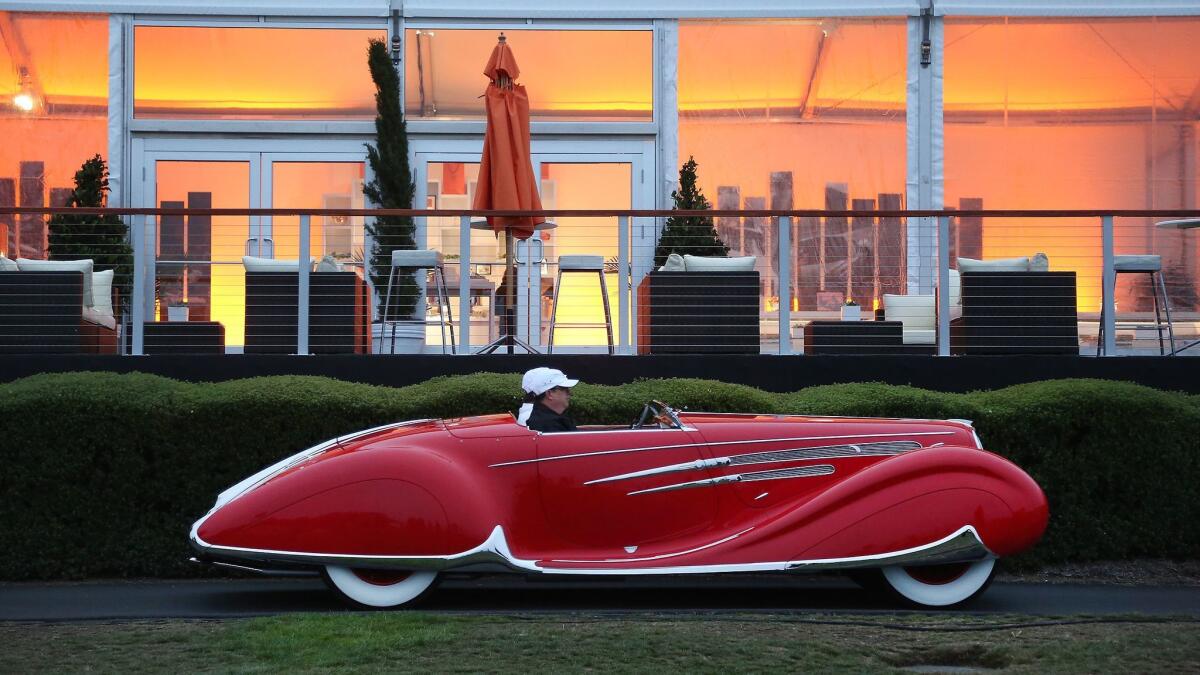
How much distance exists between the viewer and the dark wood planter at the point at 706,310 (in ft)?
36.2

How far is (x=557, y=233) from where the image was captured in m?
15.4

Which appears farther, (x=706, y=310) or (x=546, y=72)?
(x=546, y=72)

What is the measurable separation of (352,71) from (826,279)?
568 centimetres

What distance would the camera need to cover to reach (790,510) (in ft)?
24.4

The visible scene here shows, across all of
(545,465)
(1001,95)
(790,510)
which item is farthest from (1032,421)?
(1001,95)

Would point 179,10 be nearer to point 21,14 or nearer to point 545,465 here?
point 21,14

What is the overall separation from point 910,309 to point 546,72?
5825mm

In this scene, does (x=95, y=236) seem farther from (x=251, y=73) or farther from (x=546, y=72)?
(x=546, y=72)

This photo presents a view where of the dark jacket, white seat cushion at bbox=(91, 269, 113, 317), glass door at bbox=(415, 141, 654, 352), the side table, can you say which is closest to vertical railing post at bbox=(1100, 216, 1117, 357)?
glass door at bbox=(415, 141, 654, 352)

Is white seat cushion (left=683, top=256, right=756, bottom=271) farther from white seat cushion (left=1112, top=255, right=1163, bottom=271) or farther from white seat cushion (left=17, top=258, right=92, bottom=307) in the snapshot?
white seat cushion (left=17, top=258, right=92, bottom=307)

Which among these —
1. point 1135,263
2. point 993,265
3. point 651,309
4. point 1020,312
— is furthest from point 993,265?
point 651,309

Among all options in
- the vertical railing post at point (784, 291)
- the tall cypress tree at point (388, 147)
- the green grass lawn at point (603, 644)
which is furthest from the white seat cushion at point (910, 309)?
the tall cypress tree at point (388, 147)

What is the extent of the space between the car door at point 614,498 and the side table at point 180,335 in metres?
5.02

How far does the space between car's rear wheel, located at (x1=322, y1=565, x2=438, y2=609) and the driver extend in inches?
38.0
